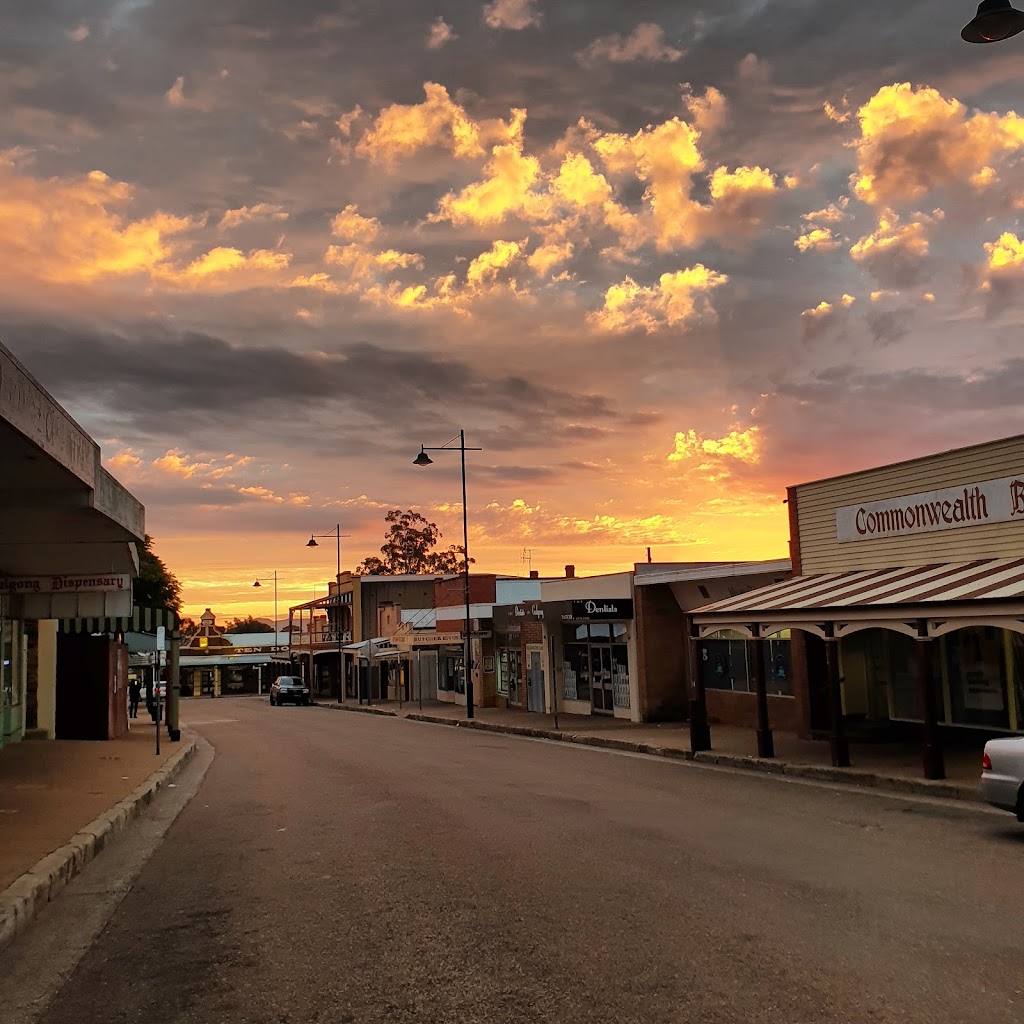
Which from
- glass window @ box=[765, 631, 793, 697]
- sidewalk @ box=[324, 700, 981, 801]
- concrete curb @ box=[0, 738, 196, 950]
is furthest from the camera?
glass window @ box=[765, 631, 793, 697]

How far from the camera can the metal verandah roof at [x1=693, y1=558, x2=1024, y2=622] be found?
14.4 meters

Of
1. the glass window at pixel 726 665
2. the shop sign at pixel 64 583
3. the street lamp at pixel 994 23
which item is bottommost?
the glass window at pixel 726 665

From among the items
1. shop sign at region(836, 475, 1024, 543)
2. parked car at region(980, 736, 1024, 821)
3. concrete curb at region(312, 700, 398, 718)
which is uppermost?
shop sign at region(836, 475, 1024, 543)

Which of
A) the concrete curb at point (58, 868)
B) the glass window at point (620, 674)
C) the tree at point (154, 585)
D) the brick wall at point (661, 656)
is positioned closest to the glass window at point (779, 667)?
the brick wall at point (661, 656)

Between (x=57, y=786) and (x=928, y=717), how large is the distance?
13330 millimetres

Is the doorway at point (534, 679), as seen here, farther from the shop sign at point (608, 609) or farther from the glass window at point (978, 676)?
the glass window at point (978, 676)

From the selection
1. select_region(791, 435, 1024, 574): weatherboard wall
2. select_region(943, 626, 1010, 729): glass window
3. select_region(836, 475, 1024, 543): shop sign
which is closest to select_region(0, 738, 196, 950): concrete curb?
select_region(791, 435, 1024, 574): weatherboard wall

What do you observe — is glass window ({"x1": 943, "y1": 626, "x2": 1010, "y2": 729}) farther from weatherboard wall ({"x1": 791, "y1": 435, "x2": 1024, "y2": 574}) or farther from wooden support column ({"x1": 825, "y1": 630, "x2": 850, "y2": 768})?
wooden support column ({"x1": 825, "y1": 630, "x2": 850, "y2": 768})

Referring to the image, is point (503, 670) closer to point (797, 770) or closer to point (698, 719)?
point (698, 719)

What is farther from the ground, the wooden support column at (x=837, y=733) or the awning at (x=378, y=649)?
the awning at (x=378, y=649)

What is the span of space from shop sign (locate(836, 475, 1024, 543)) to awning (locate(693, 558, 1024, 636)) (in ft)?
2.38

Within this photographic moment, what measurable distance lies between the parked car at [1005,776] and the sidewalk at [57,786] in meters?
9.65

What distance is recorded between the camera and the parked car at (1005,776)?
10.6 meters

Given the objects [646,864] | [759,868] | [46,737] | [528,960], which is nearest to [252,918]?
[528,960]
